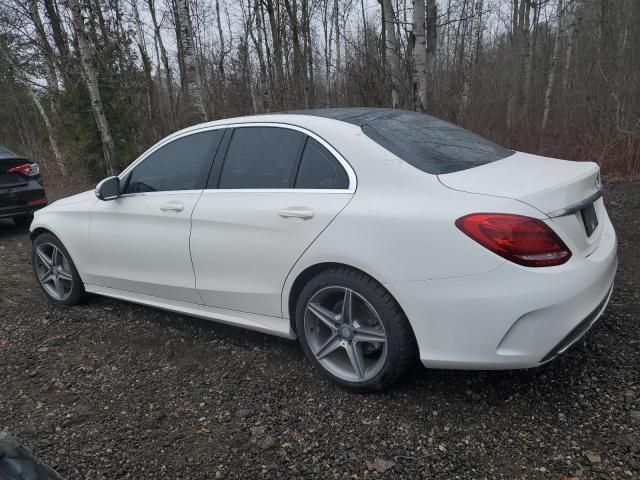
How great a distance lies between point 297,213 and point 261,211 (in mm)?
279

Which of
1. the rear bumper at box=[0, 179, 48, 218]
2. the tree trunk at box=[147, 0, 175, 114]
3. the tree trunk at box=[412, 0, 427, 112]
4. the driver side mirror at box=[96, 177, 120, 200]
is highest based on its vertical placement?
the tree trunk at box=[147, 0, 175, 114]

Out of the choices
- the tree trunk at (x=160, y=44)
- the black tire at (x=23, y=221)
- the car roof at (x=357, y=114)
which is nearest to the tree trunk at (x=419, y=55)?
the car roof at (x=357, y=114)

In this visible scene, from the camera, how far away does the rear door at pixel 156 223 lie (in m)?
3.36

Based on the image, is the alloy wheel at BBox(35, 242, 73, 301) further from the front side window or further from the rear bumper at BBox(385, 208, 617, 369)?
the rear bumper at BBox(385, 208, 617, 369)

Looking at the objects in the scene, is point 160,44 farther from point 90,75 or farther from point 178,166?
point 178,166

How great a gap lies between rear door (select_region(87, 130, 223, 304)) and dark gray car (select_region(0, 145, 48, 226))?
4124 mm

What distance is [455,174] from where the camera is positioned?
2.49 metres

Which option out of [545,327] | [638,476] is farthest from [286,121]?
[638,476]

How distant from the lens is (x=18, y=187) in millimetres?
7207

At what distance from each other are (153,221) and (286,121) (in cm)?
126

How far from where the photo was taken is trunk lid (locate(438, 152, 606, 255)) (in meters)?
2.24

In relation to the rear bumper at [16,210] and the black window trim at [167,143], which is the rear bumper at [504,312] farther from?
the rear bumper at [16,210]

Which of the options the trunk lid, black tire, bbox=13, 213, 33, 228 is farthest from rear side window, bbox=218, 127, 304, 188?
black tire, bbox=13, 213, 33, 228

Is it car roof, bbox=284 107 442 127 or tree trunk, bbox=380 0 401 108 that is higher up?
tree trunk, bbox=380 0 401 108
